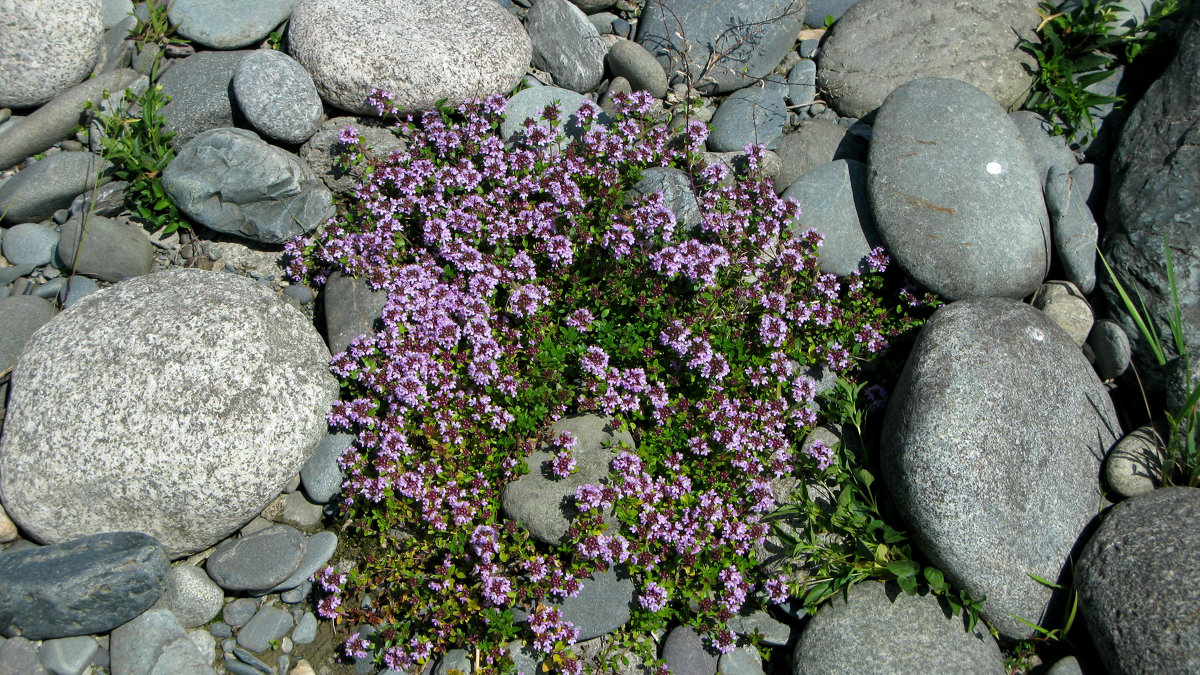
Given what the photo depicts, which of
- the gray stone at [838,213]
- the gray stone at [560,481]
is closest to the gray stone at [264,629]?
the gray stone at [560,481]

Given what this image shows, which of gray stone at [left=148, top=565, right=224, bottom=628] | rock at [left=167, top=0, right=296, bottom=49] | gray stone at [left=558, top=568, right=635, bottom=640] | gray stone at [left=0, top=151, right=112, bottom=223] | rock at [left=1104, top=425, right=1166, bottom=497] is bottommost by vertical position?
gray stone at [left=148, top=565, right=224, bottom=628]

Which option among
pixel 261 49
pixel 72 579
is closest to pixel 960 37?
pixel 261 49

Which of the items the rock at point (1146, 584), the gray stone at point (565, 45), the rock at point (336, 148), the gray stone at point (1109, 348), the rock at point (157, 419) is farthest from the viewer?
the gray stone at point (565, 45)

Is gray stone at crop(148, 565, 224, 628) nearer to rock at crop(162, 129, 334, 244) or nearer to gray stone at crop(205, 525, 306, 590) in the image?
gray stone at crop(205, 525, 306, 590)

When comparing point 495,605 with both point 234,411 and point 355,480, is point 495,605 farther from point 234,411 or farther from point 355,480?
point 234,411

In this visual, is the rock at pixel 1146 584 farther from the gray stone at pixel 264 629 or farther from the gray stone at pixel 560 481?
the gray stone at pixel 264 629

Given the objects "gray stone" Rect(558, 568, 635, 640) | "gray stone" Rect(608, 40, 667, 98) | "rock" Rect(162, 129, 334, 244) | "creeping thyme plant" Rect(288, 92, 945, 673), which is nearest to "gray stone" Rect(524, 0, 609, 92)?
"gray stone" Rect(608, 40, 667, 98)
